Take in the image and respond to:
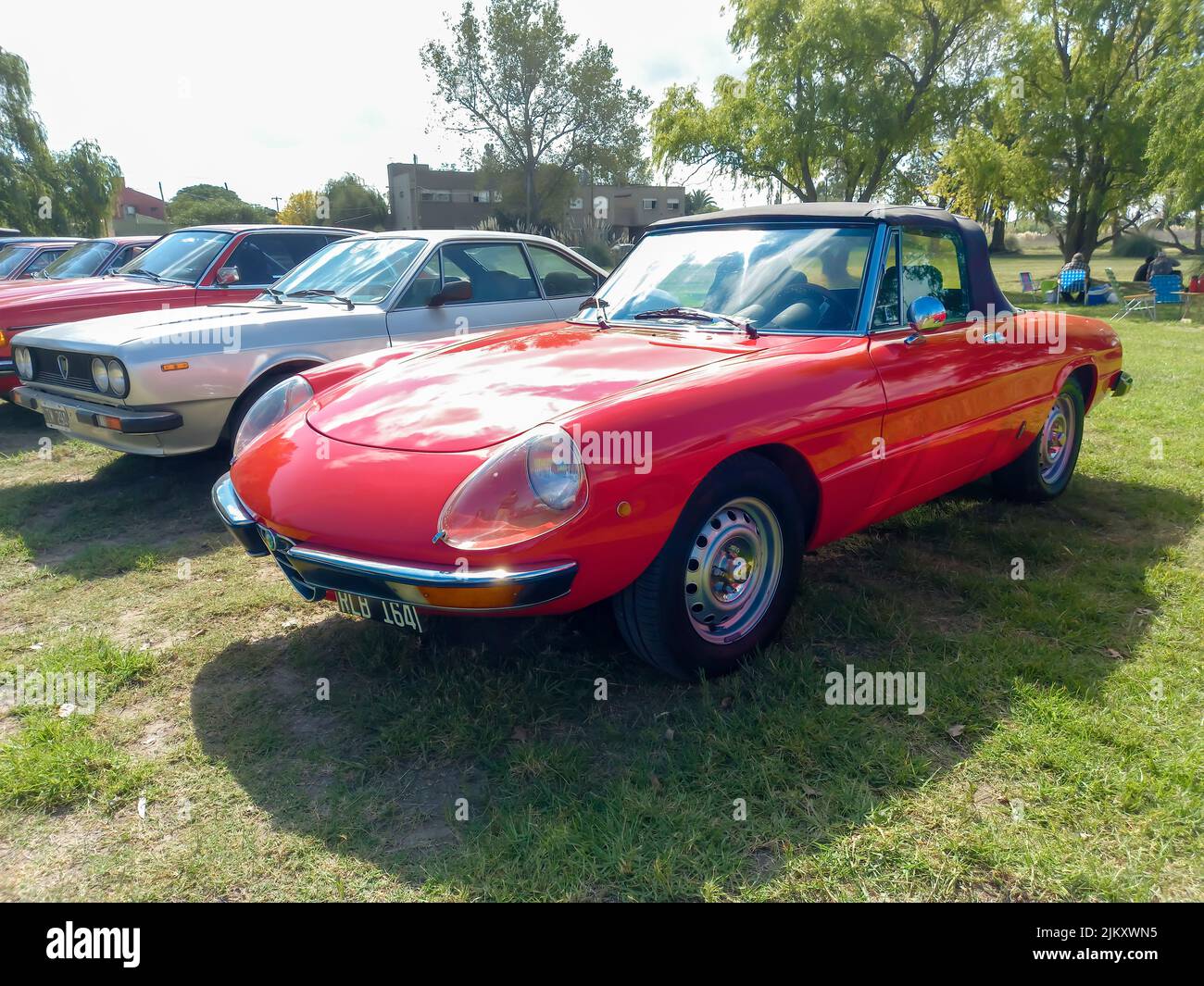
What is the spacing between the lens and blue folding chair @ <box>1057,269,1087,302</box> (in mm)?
18859

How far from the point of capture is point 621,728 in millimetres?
2832

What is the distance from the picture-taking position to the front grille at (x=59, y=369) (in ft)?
17.4

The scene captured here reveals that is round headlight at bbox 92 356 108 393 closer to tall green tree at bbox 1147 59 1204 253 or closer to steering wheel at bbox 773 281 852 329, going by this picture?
steering wheel at bbox 773 281 852 329

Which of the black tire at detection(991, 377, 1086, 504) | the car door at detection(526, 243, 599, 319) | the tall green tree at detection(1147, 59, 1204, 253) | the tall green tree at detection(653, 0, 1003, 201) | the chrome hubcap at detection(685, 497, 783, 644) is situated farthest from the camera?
the tall green tree at detection(653, 0, 1003, 201)

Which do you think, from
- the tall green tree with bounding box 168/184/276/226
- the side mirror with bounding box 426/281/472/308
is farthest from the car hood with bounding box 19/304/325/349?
the tall green tree with bounding box 168/184/276/226

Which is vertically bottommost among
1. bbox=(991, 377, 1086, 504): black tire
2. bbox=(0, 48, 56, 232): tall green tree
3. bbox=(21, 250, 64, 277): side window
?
bbox=(991, 377, 1086, 504): black tire

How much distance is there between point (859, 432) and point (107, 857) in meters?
2.79

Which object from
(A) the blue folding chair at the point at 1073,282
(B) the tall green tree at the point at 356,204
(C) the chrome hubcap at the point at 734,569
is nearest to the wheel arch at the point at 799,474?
(C) the chrome hubcap at the point at 734,569

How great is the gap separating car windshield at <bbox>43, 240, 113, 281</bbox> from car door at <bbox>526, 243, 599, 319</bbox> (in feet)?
18.2

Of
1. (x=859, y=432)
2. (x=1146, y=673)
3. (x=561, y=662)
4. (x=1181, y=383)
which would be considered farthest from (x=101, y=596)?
(x=1181, y=383)

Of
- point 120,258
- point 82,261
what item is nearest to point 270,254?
point 120,258

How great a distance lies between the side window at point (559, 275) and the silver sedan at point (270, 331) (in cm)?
1

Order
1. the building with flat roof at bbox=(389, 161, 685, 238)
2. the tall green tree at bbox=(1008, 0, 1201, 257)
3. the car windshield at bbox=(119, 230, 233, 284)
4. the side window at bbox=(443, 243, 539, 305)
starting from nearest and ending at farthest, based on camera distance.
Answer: the side window at bbox=(443, 243, 539, 305) < the car windshield at bbox=(119, 230, 233, 284) < the tall green tree at bbox=(1008, 0, 1201, 257) < the building with flat roof at bbox=(389, 161, 685, 238)

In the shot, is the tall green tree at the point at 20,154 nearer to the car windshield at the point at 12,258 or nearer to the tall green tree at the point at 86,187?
the tall green tree at the point at 86,187
